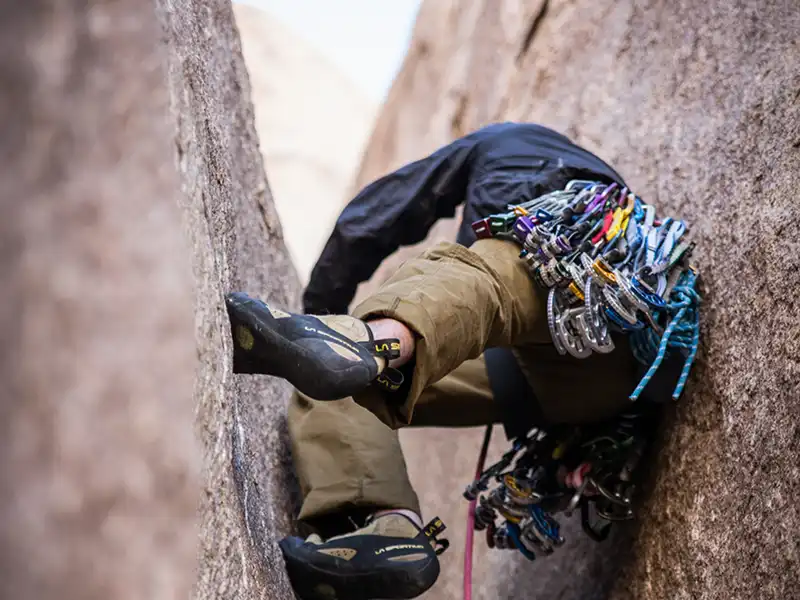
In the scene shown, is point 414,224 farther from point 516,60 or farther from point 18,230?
point 516,60

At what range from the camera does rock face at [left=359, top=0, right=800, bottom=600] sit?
1313 millimetres

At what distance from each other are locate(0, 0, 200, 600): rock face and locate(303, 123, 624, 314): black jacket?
801mm

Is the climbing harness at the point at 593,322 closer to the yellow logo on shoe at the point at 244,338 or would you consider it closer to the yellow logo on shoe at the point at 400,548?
the yellow logo on shoe at the point at 400,548

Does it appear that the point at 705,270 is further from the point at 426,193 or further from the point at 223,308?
the point at 223,308

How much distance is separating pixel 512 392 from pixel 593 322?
34 cm

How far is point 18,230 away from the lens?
68 centimetres

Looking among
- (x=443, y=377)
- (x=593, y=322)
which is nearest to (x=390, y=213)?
(x=443, y=377)

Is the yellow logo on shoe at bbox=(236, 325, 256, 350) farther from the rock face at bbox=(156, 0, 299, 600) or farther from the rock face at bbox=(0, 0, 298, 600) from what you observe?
the rock face at bbox=(0, 0, 298, 600)

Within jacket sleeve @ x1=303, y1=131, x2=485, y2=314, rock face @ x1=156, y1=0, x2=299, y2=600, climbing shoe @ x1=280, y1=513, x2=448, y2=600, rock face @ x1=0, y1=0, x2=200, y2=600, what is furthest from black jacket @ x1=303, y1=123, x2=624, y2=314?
rock face @ x1=0, y1=0, x2=200, y2=600

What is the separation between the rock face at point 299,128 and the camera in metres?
9.06

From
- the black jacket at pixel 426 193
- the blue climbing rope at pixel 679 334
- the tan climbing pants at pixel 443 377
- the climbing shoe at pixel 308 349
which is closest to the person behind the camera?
the climbing shoe at pixel 308 349

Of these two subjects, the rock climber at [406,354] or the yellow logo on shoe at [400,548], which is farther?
the yellow logo on shoe at [400,548]

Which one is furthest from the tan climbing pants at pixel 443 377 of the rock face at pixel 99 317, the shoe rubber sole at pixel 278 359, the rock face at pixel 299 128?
the rock face at pixel 299 128

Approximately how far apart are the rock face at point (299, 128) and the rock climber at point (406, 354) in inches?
280
